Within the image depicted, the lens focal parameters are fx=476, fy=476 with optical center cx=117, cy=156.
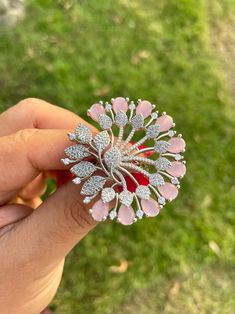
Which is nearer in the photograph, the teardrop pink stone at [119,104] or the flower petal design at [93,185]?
the flower petal design at [93,185]

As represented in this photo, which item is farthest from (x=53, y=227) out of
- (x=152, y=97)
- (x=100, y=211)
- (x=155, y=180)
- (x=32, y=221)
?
(x=152, y=97)

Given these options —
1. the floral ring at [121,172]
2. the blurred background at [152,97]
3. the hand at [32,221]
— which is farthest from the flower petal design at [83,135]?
the blurred background at [152,97]

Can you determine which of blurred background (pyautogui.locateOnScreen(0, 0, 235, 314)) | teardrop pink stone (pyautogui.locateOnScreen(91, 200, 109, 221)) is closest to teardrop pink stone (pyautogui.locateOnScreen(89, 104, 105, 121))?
teardrop pink stone (pyautogui.locateOnScreen(91, 200, 109, 221))

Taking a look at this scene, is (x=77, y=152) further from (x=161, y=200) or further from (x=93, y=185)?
(x=161, y=200)

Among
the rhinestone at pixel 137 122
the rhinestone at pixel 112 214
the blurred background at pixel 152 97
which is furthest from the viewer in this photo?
the blurred background at pixel 152 97

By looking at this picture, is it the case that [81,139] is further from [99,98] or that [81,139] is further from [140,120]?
[99,98]

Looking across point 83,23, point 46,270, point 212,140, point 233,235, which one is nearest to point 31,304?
point 46,270

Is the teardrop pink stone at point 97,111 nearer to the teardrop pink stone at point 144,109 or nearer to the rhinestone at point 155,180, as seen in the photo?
the teardrop pink stone at point 144,109
